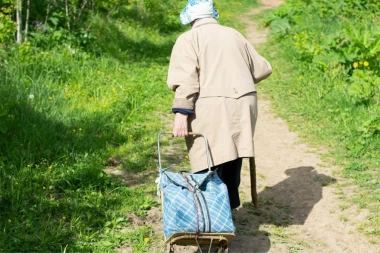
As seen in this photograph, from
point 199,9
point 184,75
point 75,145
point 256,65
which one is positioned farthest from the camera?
point 75,145

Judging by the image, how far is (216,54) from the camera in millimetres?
4227

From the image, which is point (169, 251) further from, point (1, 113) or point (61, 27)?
point (61, 27)

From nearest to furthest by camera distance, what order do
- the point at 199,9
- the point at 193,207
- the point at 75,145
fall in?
the point at 193,207 < the point at 199,9 < the point at 75,145

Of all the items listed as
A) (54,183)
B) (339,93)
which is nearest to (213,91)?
(54,183)

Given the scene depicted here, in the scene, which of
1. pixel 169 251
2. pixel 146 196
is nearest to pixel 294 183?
pixel 146 196

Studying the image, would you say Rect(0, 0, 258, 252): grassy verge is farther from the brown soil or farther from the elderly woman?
the elderly woman

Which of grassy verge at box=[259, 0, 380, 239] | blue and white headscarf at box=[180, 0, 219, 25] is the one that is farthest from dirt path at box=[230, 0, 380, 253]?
blue and white headscarf at box=[180, 0, 219, 25]

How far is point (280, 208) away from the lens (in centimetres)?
545

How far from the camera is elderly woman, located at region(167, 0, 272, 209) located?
13.7ft

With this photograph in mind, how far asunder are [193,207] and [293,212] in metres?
1.84

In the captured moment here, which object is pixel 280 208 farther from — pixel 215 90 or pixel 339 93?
pixel 339 93

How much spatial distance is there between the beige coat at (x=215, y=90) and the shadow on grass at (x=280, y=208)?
2.61ft

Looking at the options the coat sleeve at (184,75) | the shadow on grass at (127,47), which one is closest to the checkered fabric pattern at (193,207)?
the coat sleeve at (184,75)

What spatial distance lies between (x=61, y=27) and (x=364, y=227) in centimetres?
633
